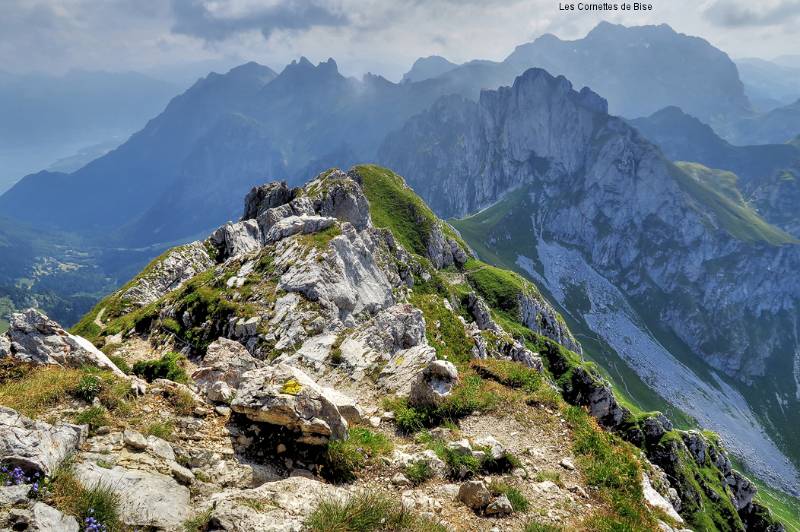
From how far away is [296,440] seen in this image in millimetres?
12688

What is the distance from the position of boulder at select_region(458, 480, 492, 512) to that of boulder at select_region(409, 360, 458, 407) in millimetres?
5401

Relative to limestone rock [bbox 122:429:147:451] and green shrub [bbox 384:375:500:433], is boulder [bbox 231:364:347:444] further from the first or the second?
green shrub [bbox 384:375:500:433]

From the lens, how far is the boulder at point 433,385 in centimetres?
1748

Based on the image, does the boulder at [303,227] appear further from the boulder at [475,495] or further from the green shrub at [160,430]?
the boulder at [475,495]

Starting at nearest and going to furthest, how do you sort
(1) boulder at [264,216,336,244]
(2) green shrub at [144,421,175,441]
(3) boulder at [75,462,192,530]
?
(3) boulder at [75,462,192,530]
(2) green shrub at [144,421,175,441]
(1) boulder at [264,216,336,244]

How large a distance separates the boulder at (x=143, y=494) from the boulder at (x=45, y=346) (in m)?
6.13

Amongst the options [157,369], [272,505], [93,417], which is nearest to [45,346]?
[157,369]

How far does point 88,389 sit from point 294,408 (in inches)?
230

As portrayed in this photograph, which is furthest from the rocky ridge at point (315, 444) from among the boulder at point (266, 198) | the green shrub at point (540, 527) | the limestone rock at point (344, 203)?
the boulder at point (266, 198)

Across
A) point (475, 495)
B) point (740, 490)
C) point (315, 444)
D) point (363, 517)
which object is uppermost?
point (363, 517)

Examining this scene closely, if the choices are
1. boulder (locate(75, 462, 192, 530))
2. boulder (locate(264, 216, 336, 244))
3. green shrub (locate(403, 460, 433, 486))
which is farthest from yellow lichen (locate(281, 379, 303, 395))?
boulder (locate(264, 216, 336, 244))

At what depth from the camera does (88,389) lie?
12.4 metres

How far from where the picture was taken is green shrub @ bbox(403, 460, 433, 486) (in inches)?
494

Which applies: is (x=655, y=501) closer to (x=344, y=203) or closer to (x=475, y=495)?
(x=475, y=495)
